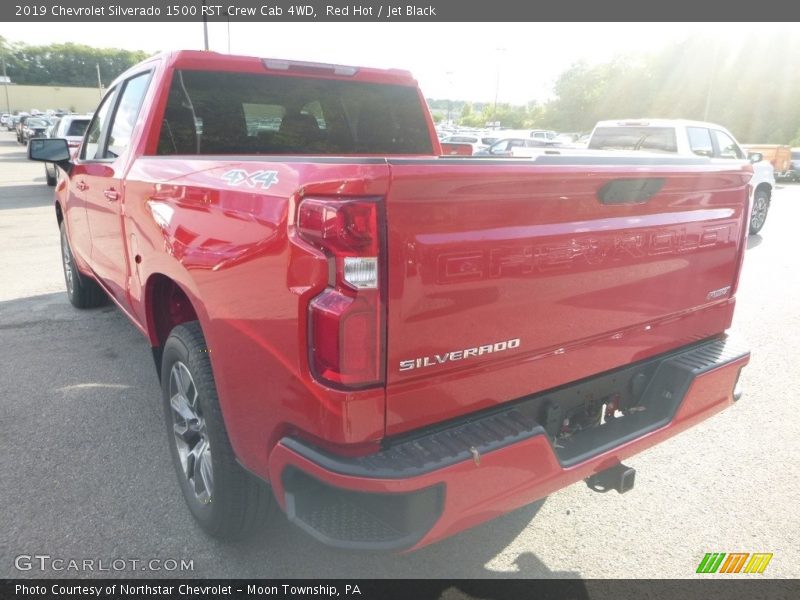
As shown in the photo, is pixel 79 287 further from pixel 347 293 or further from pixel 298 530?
pixel 347 293

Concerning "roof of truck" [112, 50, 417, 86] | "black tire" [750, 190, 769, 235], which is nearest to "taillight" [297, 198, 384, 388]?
"roof of truck" [112, 50, 417, 86]

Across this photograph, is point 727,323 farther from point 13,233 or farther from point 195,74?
Result: point 13,233

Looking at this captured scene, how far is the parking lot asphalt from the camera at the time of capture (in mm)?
2525

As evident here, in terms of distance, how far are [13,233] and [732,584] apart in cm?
1099

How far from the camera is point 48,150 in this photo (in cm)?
427

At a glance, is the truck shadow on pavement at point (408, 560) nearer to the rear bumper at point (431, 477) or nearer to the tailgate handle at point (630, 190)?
the rear bumper at point (431, 477)

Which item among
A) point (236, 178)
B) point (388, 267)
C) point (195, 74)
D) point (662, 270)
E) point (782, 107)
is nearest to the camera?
point (388, 267)

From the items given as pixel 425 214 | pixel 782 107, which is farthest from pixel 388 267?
pixel 782 107

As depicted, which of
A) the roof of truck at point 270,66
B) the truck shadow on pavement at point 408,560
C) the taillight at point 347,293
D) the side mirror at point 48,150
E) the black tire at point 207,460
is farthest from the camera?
the side mirror at point 48,150

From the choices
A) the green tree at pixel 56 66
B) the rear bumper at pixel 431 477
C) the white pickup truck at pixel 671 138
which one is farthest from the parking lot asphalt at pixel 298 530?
the green tree at pixel 56 66

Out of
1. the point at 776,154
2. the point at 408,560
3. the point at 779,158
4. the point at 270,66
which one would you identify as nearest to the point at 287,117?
the point at 270,66

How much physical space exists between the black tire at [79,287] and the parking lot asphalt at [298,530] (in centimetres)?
105

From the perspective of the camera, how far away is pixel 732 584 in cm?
245

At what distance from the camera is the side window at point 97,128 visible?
4.31 meters
